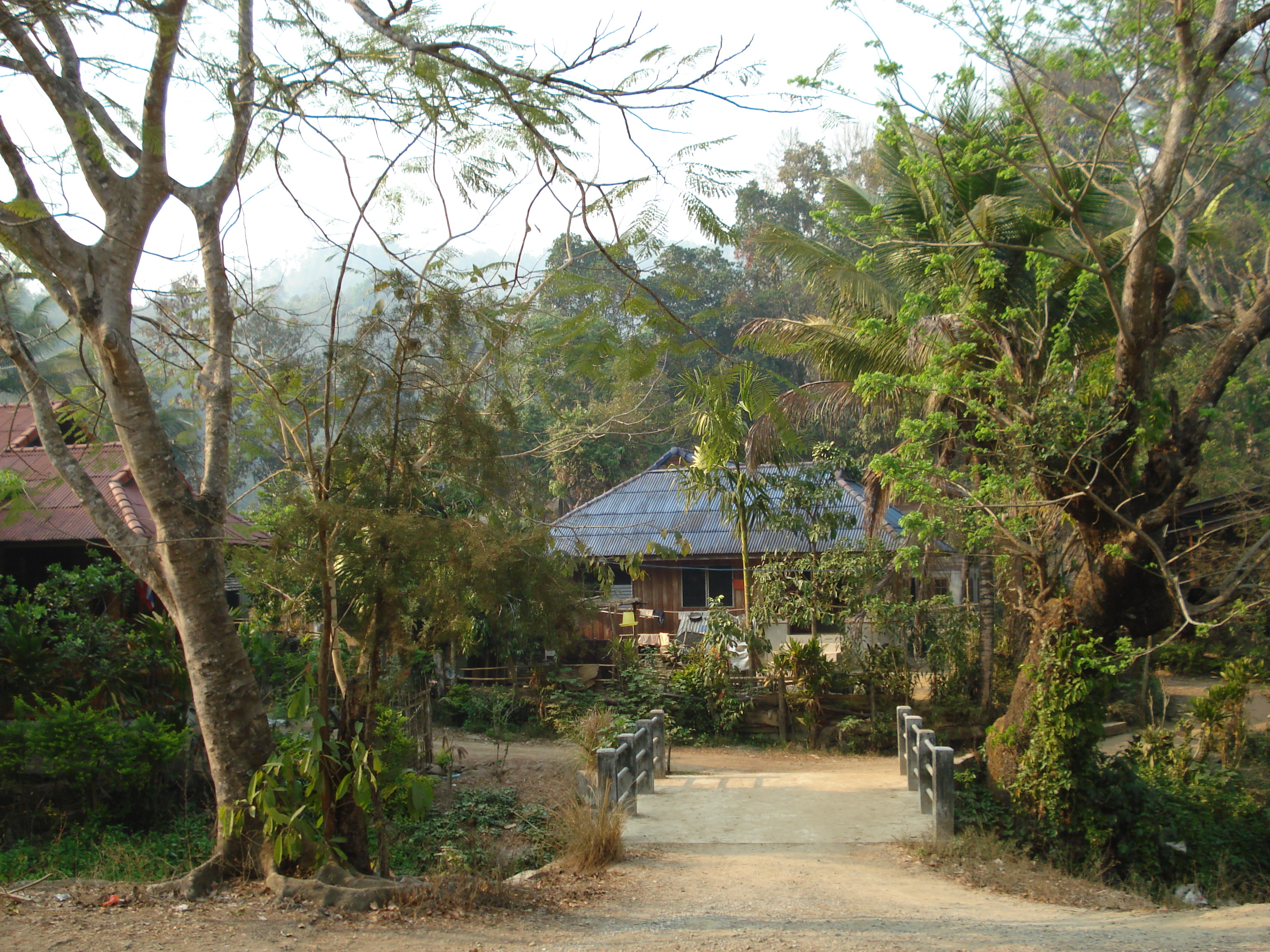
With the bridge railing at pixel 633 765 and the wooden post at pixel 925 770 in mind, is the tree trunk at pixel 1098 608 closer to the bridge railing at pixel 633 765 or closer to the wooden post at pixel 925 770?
the wooden post at pixel 925 770

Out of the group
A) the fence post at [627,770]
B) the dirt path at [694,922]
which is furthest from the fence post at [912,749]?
the fence post at [627,770]

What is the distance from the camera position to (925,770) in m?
8.75

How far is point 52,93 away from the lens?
18.9ft

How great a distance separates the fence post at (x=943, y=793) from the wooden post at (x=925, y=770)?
395mm

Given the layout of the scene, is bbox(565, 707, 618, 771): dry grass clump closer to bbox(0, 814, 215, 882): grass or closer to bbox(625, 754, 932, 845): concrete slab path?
bbox(625, 754, 932, 845): concrete slab path

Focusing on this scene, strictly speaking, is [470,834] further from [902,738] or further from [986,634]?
[986,634]

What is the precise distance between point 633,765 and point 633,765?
0.02 m

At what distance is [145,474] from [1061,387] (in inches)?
324

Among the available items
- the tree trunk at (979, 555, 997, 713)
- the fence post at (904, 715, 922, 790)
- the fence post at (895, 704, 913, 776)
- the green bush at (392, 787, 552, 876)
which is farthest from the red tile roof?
the tree trunk at (979, 555, 997, 713)

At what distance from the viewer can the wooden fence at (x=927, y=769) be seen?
790cm

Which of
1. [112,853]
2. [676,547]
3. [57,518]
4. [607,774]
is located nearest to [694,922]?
[607,774]

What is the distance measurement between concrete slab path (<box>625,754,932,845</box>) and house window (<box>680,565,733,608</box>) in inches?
351

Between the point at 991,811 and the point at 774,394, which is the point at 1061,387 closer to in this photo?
the point at 991,811

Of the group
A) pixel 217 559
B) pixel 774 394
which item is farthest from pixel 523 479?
pixel 774 394
